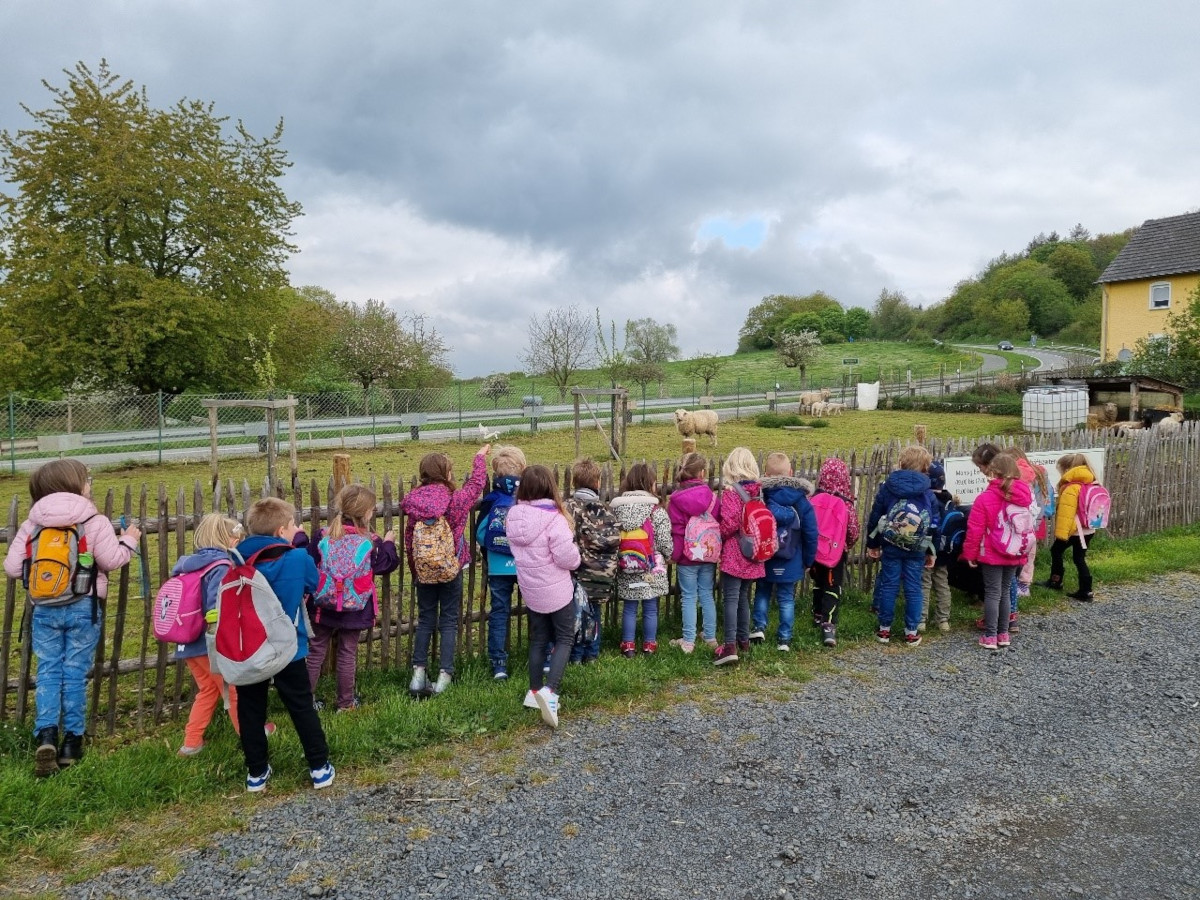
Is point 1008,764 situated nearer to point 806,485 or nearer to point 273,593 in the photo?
point 806,485

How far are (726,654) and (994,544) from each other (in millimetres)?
2421

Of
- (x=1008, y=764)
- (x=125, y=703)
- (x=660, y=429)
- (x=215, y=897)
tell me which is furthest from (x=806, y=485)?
(x=660, y=429)

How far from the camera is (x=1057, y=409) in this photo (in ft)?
83.2

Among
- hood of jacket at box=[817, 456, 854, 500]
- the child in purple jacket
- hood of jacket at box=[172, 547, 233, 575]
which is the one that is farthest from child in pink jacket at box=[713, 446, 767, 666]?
hood of jacket at box=[172, 547, 233, 575]

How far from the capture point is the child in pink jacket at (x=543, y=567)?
187 inches

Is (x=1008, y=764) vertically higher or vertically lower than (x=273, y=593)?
lower

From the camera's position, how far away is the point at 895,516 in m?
6.13

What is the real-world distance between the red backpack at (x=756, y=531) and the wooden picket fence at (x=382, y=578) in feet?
3.05

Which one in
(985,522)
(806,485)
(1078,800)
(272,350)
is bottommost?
(1078,800)

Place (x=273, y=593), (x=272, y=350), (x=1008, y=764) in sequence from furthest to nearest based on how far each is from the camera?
(x=272, y=350)
(x=1008, y=764)
(x=273, y=593)

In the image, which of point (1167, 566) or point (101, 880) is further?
point (1167, 566)

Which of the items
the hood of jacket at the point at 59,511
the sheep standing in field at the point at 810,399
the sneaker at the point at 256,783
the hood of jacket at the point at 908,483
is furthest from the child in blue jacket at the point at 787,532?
the sheep standing in field at the point at 810,399

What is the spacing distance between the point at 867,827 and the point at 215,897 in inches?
117

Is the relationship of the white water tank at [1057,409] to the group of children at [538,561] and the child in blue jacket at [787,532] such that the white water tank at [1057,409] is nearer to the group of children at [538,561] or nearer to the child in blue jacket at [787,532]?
the group of children at [538,561]
